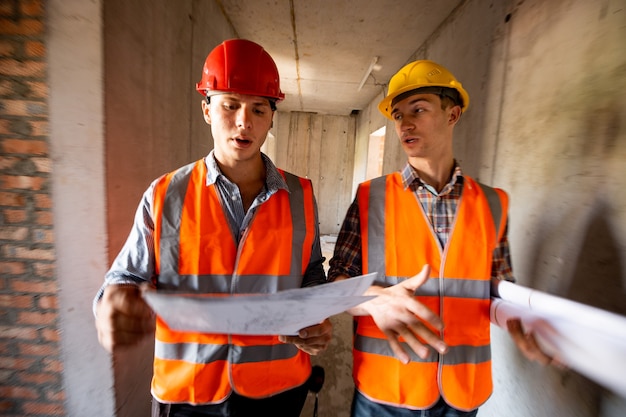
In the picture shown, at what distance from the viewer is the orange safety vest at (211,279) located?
92cm

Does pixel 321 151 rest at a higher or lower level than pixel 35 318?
higher

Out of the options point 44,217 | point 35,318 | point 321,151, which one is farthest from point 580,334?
point 321,151

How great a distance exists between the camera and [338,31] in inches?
121

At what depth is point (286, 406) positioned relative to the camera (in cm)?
103

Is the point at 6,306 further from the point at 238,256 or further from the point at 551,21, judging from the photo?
the point at 551,21

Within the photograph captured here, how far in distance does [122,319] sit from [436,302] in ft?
3.48

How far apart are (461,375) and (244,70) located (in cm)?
145

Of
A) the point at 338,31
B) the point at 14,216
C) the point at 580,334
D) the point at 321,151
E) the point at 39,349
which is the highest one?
the point at 338,31

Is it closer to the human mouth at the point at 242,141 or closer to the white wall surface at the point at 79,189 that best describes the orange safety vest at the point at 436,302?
the human mouth at the point at 242,141

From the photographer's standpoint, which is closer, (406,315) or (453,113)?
(406,315)

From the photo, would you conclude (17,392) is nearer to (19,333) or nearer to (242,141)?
(19,333)

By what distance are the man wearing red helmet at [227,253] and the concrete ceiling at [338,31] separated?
7.24ft

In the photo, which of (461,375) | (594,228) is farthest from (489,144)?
(461,375)

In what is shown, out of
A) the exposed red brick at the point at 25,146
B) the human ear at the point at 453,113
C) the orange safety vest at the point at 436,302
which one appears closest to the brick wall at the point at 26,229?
the exposed red brick at the point at 25,146
